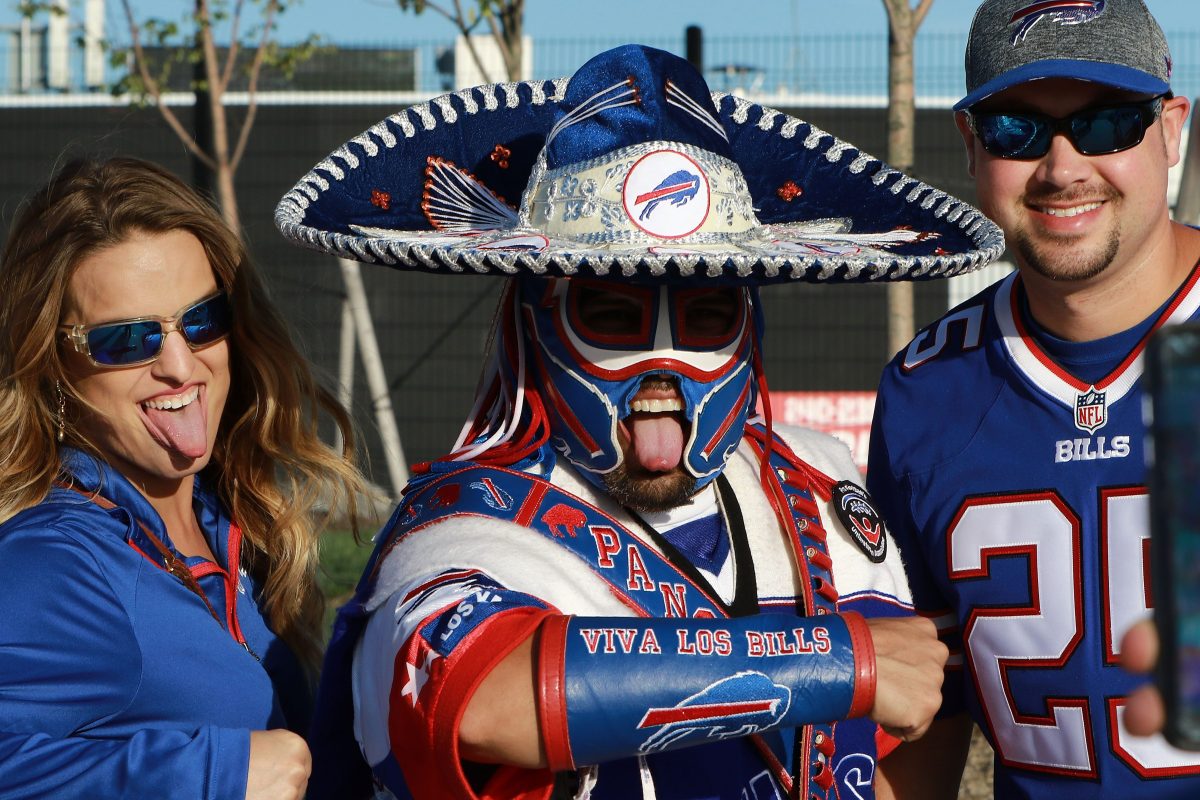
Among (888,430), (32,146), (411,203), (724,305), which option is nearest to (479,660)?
(724,305)

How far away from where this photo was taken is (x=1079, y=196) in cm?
266

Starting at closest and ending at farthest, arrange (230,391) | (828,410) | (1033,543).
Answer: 1. (1033,543)
2. (230,391)
3. (828,410)

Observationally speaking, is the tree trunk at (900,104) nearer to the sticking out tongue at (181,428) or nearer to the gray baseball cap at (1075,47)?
the gray baseball cap at (1075,47)

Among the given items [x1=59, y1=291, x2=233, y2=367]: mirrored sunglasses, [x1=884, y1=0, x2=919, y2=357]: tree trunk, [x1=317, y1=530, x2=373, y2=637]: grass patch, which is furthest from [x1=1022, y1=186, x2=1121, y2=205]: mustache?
[x1=317, y1=530, x2=373, y2=637]: grass patch

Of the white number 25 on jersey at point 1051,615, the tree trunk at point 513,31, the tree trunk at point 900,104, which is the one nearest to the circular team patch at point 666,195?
the white number 25 on jersey at point 1051,615

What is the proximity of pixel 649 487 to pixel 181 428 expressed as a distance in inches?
35.7

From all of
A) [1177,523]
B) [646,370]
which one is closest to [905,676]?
[646,370]

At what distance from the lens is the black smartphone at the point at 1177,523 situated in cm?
95

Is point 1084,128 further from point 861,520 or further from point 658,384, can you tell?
point 658,384

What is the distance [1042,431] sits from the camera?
106 inches

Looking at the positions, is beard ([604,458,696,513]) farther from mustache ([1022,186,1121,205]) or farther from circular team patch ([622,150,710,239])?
mustache ([1022,186,1121,205])

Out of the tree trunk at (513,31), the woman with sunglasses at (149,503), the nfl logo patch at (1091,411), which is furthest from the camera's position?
the tree trunk at (513,31)

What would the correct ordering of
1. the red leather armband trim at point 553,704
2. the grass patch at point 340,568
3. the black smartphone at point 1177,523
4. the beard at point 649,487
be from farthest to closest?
the grass patch at point 340,568 → the beard at point 649,487 → the red leather armband trim at point 553,704 → the black smartphone at point 1177,523

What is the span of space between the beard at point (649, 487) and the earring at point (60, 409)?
1.01 metres
